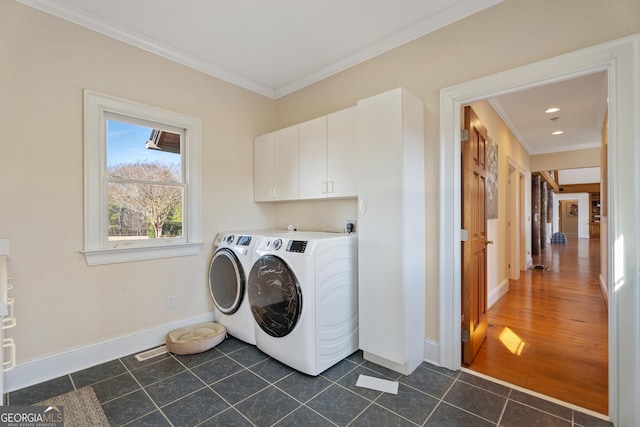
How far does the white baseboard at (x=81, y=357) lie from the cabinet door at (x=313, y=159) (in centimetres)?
172

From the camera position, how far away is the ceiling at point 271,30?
205 centimetres

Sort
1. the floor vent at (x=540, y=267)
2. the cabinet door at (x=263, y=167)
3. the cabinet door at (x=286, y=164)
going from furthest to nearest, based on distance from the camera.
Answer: the floor vent at (x=540, y=267)
the cabinet door at (x=263, y=167)
the cabinet door at (x=286, y=164)

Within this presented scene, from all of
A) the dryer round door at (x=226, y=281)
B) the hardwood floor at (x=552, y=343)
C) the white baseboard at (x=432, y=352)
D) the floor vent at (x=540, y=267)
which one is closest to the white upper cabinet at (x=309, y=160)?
the dryer round door at (x=226, y=281)

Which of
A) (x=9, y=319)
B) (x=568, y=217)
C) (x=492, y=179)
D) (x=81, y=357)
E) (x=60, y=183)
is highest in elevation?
(x=492, y=179)

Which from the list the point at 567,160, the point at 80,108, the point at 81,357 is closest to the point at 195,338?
the point at 81,357

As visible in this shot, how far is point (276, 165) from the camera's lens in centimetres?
308

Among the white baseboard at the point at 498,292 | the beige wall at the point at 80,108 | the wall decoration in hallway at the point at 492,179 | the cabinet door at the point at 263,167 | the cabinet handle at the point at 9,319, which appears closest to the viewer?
the cabinet handle at the point at 9,319

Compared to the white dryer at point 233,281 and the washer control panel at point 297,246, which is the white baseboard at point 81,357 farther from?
the washer control panel at point 297,246

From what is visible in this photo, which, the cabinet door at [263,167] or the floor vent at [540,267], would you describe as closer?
the cabinet door at [263,167]

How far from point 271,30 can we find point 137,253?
83.3 inches

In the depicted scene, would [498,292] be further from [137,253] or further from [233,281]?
[137,253]

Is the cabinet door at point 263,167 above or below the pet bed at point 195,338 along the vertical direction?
above

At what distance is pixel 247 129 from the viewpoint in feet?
10.7

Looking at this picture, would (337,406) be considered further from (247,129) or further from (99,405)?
(247,129)
